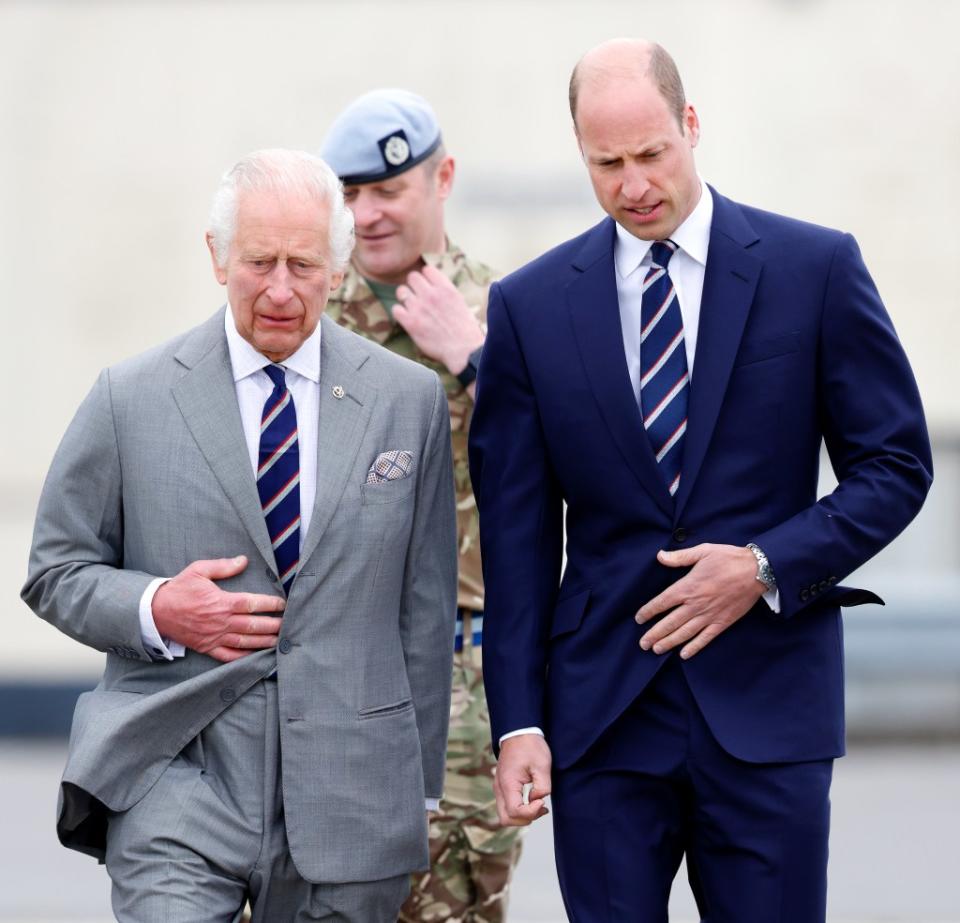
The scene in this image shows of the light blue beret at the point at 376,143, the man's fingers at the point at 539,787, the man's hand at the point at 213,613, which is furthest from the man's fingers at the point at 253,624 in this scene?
the light blue beret at the point at 376,143

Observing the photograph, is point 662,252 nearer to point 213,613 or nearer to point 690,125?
point 690,125

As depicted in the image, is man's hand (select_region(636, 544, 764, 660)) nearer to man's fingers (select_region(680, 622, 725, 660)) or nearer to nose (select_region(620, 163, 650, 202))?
man's fingers (select_region(680, 622, 725, 660))

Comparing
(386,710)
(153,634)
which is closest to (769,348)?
(386,710)

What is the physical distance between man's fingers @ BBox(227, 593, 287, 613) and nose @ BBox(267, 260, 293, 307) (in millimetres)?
500

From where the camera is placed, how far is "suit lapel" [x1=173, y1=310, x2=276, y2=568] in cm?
351

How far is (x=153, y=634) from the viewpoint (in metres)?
3.50

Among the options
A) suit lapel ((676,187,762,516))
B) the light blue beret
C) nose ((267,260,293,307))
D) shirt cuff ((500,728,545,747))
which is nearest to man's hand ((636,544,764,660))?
suit lapel ((676,187,762,516))

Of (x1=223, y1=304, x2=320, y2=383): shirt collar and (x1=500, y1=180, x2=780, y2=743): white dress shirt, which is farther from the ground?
(x1=500, y1=180, x2=780, y2=743): white dress shirt

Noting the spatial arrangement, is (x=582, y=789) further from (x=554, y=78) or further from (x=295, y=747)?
(x=554, y=78)

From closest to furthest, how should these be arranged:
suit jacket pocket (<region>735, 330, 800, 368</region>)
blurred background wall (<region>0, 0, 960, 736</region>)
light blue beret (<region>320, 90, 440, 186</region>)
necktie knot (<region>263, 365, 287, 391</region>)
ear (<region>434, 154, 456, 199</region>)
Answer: suit jacket pocket (<region>735, 330, 800, 368</region>)
necktie knot (<region>263, 365, 287, 391</region>)
light blue beret (<region>320, 90, 440, 186</region>)
ear (<region>434, 154, 456, 199</region>)
blurred background wall (<region>0, 0, 960, 736</region>)

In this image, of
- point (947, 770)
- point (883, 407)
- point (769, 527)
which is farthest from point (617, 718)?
point (947, 770)

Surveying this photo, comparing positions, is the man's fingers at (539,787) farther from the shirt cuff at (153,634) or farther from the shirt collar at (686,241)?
the shirt collar at (686,241)

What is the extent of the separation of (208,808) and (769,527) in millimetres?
1070

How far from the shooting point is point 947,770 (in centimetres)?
1030
